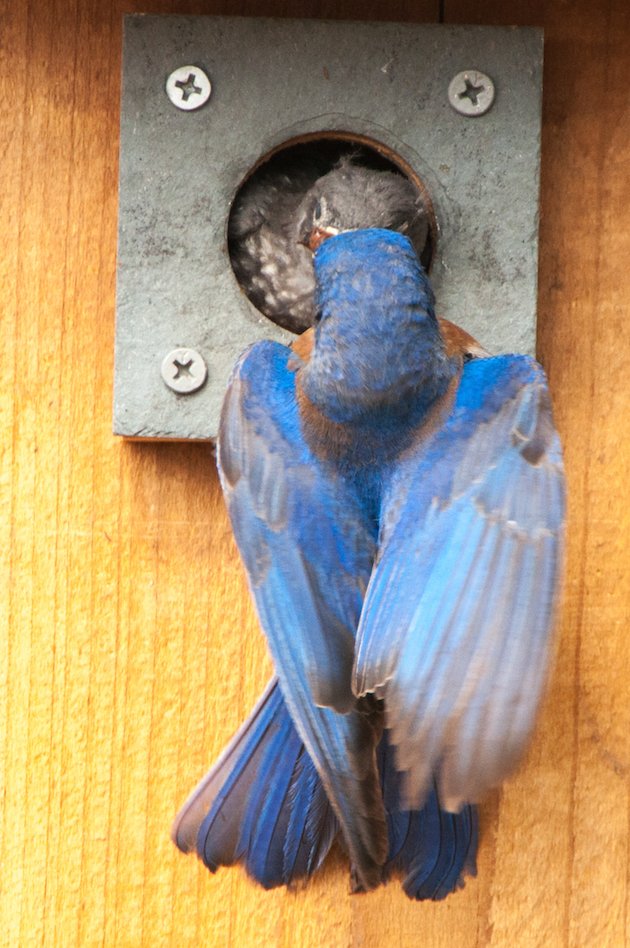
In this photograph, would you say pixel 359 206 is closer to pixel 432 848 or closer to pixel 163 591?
pixel 163 591

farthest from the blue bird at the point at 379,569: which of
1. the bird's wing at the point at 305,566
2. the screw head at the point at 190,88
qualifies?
the screw head at the point at 190,88

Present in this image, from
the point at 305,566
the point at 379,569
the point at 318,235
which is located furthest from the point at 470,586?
the point at 318,235

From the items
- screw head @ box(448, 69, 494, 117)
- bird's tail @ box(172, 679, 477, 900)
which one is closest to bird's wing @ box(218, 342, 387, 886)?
bird's tail @ box(172, 679, 477, 900)

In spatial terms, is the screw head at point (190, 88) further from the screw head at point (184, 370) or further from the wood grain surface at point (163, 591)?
the screw head at point (184, 370)

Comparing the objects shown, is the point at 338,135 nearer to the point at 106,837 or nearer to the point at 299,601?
the point at 299,601

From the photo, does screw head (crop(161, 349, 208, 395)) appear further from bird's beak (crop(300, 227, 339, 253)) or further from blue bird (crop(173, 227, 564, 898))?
bird's beak (crop(300, 227, 339, 253))

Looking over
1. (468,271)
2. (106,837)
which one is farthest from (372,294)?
(106,837)

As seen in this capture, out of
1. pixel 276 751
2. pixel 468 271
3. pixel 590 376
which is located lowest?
pixel 276 751
